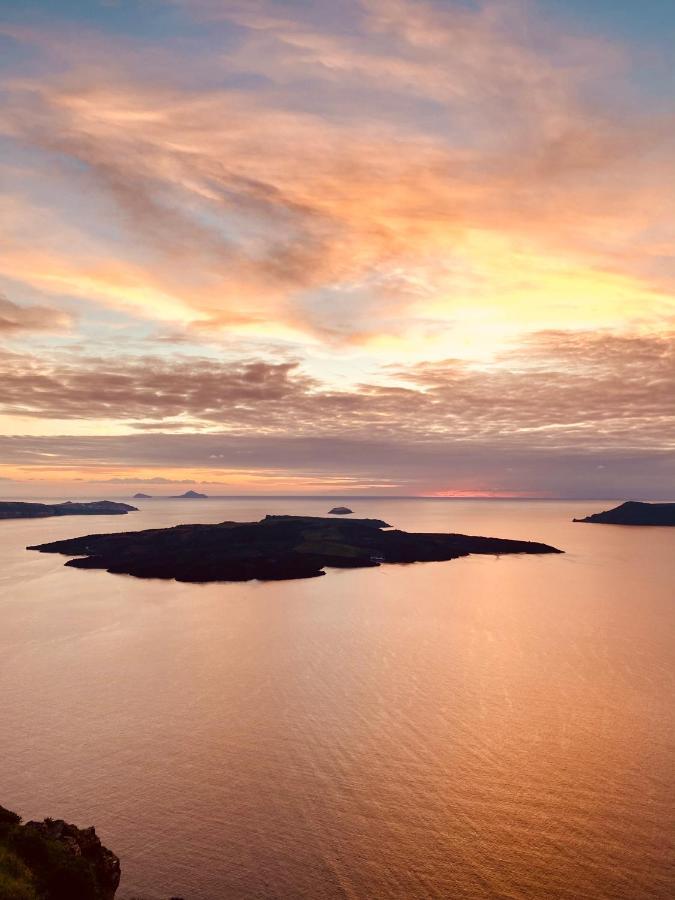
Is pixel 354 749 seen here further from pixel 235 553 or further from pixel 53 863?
pixel 235 553

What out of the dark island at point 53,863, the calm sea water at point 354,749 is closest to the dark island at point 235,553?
the calm sea water at point 354,749

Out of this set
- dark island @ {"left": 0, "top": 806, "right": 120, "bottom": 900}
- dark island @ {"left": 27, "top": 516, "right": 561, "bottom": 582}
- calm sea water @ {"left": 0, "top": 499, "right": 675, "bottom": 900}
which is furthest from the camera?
dark island @ {"left": 27, "top": 516, "right": 561, "bottom": 582}

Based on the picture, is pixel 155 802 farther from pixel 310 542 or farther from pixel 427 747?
pixel 310 542

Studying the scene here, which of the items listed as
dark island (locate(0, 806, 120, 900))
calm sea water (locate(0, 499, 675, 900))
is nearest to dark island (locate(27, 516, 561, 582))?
calm sea water (locate(0, 499, 675, 900))

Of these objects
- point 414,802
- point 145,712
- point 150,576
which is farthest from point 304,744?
point 150,576

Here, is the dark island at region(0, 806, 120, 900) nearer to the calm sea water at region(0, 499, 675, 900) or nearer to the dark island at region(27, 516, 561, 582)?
the calm sea water at region(0, 499, 675, 900)

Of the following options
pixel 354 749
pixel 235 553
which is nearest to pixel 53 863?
pixel 354 749
